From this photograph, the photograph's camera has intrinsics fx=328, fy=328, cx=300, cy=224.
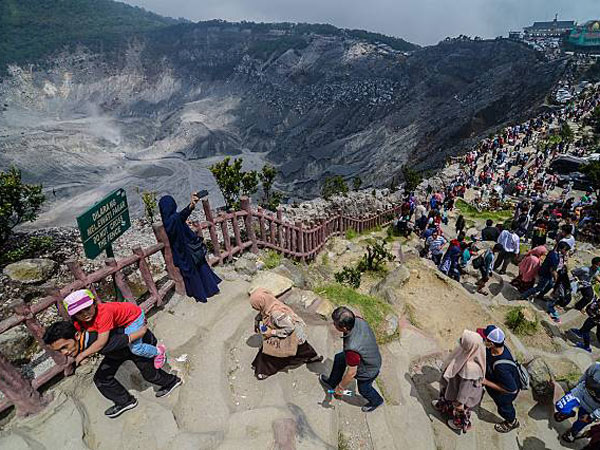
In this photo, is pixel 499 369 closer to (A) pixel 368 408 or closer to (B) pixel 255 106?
(A) pixel 368 408

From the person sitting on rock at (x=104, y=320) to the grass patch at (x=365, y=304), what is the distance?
284 cm

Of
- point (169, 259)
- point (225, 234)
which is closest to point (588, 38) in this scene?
point (225, 234)

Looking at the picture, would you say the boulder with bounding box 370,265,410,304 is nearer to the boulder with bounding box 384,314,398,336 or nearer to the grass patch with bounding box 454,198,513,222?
the boulder with bounding box 384,314,398,336

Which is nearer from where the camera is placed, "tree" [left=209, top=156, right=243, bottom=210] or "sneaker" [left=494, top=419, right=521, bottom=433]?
"sneaker" [left=494, top=419, right=521, bottom=433]

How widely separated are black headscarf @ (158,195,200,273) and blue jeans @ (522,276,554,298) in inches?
264

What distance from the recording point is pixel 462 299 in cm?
641

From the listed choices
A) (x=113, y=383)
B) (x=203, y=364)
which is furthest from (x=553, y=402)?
(x=113, y=383)

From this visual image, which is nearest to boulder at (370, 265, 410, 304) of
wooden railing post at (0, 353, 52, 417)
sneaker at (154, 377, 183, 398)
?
sneaker at (154, 377, 183, 398)

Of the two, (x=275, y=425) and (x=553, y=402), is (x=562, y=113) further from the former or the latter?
(x=275, y=425)

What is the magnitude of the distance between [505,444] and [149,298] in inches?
185

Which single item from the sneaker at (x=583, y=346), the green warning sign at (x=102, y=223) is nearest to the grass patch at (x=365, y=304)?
the green warning sign at (x=102, y=223)

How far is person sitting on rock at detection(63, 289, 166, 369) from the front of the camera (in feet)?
8.71

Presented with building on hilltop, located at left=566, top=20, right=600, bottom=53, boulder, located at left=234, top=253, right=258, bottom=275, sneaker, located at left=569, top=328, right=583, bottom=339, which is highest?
building on hilltop, located at left=566, top=20, right=600, bottom=53

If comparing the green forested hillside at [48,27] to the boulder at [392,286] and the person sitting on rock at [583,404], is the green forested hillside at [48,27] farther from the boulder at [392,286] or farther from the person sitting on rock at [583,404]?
the person sitting on rock at [583,404]
